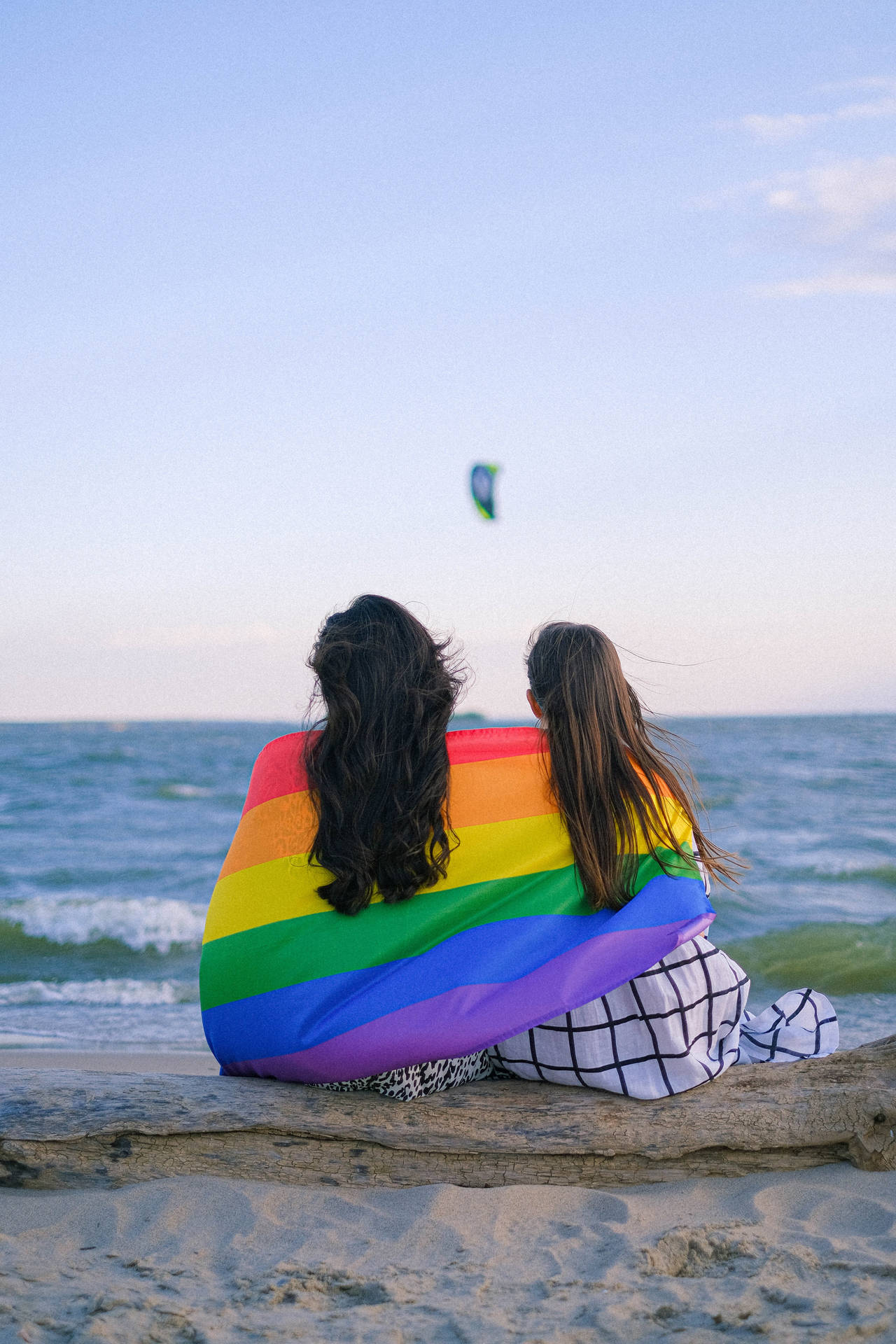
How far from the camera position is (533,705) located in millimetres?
2697

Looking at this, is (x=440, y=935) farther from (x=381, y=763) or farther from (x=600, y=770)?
(x=600, y=770)

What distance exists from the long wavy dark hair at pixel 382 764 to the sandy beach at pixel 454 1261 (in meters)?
0.71

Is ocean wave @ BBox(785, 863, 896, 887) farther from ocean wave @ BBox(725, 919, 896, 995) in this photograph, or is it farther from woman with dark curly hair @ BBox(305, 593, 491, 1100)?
woman with dark curly hair @ BBox(305, 593, 491, 1100)

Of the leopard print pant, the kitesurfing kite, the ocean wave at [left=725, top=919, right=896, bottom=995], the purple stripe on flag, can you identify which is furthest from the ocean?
the kitesurfing kite

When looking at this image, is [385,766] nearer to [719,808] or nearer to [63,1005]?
[63,1005]

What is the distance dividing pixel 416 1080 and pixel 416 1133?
5.0 inches

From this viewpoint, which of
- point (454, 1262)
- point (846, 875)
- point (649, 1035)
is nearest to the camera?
point (454, 1262)

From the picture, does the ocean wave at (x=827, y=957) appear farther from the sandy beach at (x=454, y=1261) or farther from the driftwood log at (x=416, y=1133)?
the sandy beach at (x=454, y=1261)

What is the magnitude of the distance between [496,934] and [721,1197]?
2.61 feet

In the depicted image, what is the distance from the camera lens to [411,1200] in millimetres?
2348

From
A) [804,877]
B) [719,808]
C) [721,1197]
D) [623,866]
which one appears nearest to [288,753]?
[623,866]

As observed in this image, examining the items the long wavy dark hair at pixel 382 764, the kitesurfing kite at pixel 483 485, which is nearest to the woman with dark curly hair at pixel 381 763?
the long wavy dark hair at pixel 382 764

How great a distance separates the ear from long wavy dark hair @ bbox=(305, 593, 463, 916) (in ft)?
0.98

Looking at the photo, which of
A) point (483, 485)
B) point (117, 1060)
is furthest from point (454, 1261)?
point (483, 485)
